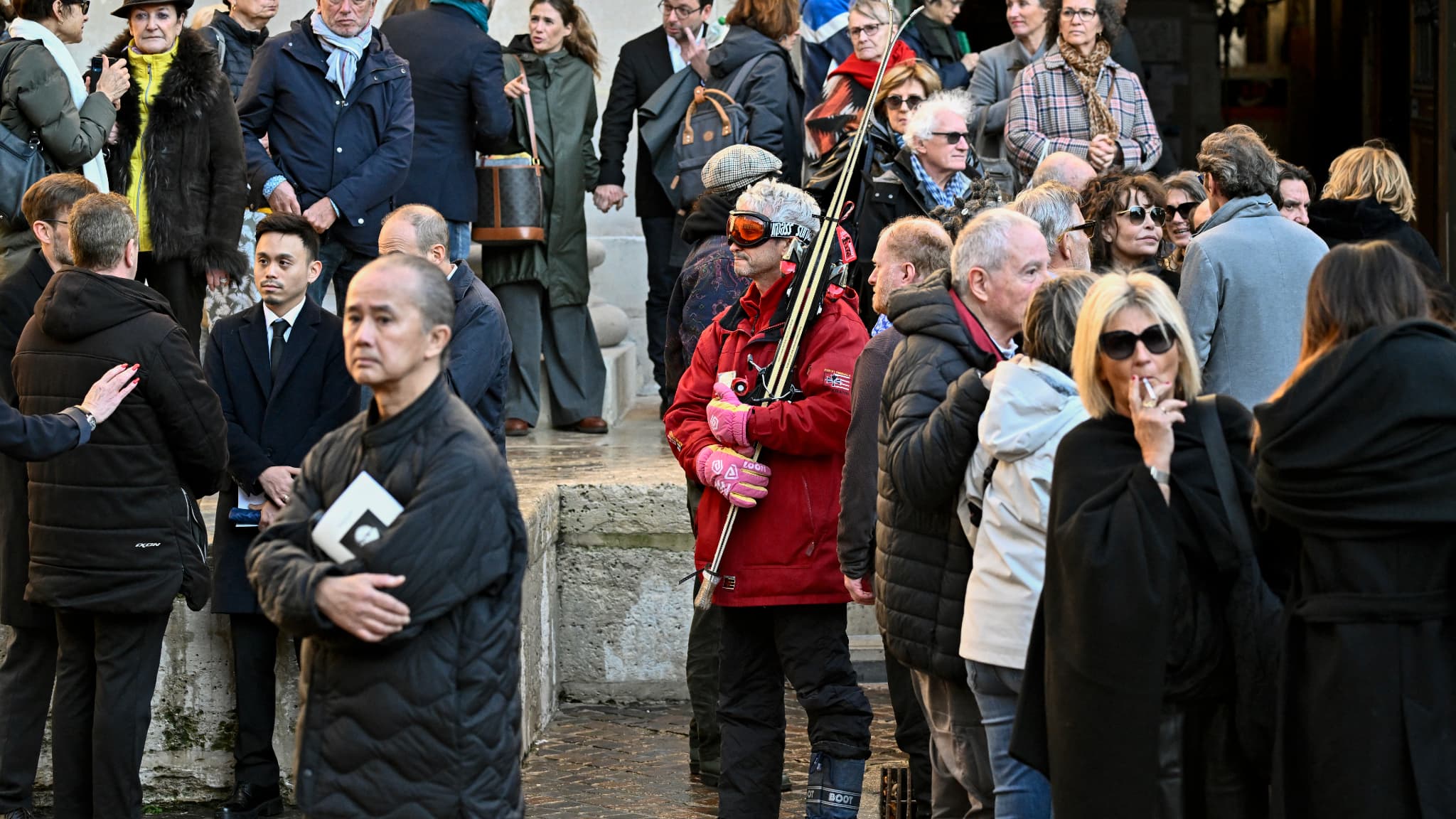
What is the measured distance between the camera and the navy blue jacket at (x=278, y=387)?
5918mm

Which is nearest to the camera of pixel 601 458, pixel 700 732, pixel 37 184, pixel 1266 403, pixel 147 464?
pixel 1266 403

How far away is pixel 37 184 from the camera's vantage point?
5801 mm

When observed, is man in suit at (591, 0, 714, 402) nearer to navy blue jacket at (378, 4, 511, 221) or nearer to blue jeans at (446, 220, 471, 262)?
navy blue jacket at (378, 4, 511, 221)

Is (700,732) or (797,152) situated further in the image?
(797,152)

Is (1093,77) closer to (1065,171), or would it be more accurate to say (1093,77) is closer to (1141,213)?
(1065,171)

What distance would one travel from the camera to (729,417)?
5.45m

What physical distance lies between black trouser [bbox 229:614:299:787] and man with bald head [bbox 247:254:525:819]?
238cm

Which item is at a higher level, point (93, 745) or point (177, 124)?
point (177, 124)

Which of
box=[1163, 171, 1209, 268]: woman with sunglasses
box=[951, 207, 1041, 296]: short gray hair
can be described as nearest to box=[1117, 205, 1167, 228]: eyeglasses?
box=[1163, 171, 1209, 268]: woman with sunglasses

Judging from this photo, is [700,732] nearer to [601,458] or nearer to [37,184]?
[601,458]

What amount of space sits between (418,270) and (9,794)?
2864 millimetres

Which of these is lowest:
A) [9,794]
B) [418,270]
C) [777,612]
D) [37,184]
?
[9,794]

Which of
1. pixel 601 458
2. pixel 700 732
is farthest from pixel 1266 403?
pixel 601 458

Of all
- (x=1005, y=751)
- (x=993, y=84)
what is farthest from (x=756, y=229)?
(x=993, y=84)
